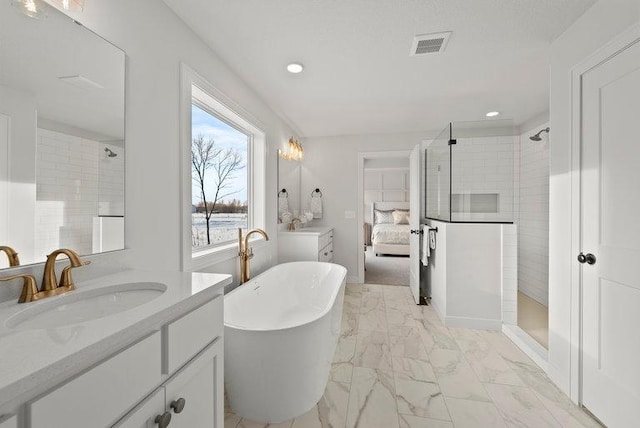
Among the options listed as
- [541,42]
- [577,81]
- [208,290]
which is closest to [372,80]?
[541,42]

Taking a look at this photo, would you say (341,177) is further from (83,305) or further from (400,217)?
(83,305)

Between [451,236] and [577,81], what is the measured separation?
1.53 metres

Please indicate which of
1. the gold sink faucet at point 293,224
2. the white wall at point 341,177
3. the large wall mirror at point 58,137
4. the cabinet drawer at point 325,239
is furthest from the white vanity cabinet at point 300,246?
the large wall mirror at point 58,137

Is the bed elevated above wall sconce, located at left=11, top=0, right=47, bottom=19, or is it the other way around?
wall sconce, located at left=11, top=0, right=47, bottom=19

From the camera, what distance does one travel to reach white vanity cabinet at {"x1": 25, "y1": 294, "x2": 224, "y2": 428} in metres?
0.54

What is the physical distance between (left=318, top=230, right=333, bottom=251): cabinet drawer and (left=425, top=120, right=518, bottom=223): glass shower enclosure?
1432mm

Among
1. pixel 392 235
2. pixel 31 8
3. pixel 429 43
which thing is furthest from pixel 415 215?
pixel 31 8

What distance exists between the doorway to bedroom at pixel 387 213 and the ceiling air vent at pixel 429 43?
3.57 m

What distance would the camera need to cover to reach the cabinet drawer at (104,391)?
0.51 meters

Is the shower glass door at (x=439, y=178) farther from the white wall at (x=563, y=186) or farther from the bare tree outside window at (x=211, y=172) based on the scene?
the bare tree outside window at (x=211, y=172)

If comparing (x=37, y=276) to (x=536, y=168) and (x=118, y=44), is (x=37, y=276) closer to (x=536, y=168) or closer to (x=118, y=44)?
(x=118, y=44)

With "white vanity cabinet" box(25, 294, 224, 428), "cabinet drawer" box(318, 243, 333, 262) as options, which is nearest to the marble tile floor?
"white vanity cabinet" box(25, 294, 224, 428)

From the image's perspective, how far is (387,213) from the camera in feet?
23.4

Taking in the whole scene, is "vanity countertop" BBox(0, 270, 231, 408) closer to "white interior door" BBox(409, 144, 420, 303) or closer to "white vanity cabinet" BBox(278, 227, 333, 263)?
"white vanity cabinet" BBox(278, 227, 333, 263)
